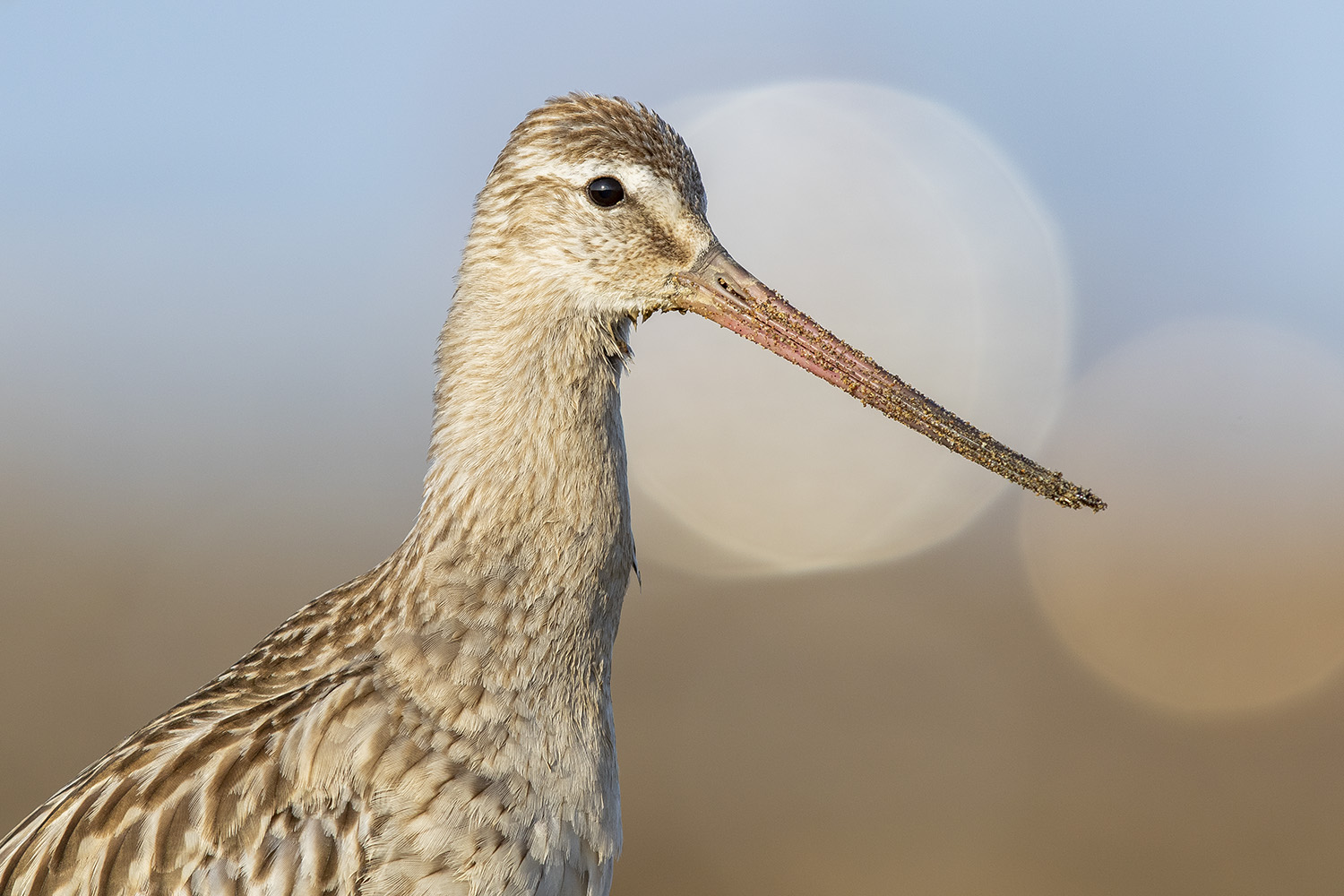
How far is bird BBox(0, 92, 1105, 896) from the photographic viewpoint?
2.91 metres

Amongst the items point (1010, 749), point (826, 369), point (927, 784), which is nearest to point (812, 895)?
point (927, 784)

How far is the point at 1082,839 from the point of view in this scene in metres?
10.8

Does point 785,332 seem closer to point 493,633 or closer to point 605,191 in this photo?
point 605,191

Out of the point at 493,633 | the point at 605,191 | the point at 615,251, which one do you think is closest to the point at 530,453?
the point at 493,633

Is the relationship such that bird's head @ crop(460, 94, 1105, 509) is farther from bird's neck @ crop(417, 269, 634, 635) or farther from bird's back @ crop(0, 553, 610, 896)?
bird's back @ crop(0, 553, 610, 896)

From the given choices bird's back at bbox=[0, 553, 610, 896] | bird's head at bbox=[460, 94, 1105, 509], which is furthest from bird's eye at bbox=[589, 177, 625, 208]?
bird's back at bbox=[0, 553, 610, 896]

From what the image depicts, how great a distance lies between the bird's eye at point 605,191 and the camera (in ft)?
11.0

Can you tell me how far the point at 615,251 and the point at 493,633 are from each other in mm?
1193

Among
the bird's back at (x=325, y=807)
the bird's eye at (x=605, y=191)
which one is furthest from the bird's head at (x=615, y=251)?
the bird's back at (x=325, y=807)

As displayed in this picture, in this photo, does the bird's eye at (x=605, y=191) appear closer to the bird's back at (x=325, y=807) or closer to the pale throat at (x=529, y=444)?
the pale throat at (x=529, y=444)

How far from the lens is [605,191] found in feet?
11.0

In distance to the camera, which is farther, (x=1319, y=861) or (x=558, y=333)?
(x=1319, y=861)

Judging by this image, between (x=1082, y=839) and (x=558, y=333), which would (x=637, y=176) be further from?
(x=1082, y=839)

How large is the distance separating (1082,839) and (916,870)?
6.27 feet
